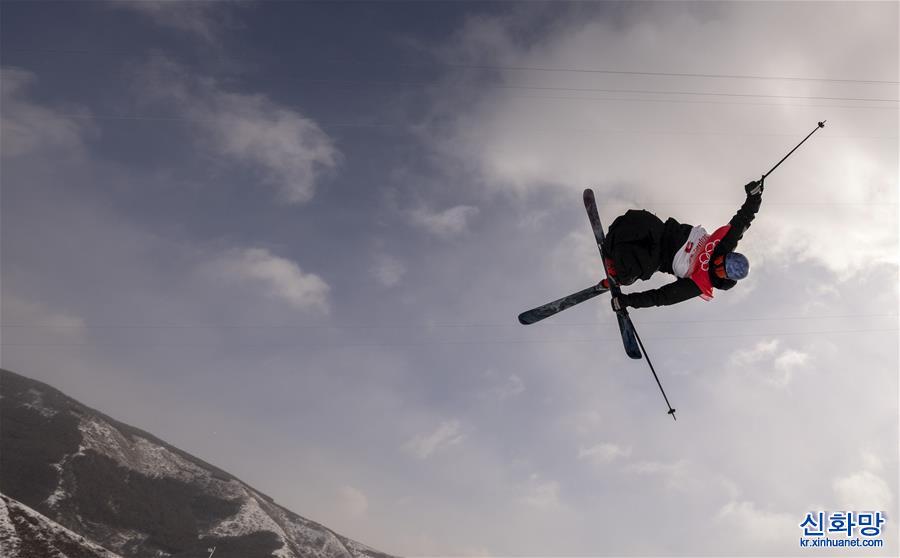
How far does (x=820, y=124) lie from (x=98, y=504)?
4104 inches

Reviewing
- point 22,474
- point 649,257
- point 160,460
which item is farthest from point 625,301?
point 160,460

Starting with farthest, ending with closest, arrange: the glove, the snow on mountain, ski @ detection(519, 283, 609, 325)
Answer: the snow on mountain → ski @ detection(519, 283, 609, 325) → the glove

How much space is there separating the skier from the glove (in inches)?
13.0

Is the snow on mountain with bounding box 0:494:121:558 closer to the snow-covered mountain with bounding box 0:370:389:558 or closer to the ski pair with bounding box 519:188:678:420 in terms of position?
the snow-covered mountain with bounding box 0:370:389:558

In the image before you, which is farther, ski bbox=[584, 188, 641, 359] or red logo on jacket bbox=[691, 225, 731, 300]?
ski bbox=[584, 188, 641, 359]

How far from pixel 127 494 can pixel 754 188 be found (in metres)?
109

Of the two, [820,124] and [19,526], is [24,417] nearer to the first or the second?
[19,526]

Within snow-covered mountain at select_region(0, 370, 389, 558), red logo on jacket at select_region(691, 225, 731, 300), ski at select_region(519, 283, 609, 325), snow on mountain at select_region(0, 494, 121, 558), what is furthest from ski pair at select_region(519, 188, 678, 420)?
snow-covered mountain at select_region(0, 370, 389, 558)

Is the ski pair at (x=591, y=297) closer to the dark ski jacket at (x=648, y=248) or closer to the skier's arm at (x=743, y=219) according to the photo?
the dark ski jacket at (x=648, y=248)

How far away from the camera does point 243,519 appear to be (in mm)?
90562

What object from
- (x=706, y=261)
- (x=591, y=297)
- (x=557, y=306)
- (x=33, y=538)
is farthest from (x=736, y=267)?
(x=33, y=538)

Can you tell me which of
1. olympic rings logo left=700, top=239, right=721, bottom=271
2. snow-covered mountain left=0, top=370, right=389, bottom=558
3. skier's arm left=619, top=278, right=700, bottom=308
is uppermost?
olympic rings logo left=700, top=239, right=721, bottom=271

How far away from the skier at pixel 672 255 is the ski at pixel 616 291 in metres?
0.30

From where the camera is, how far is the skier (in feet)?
26.0
